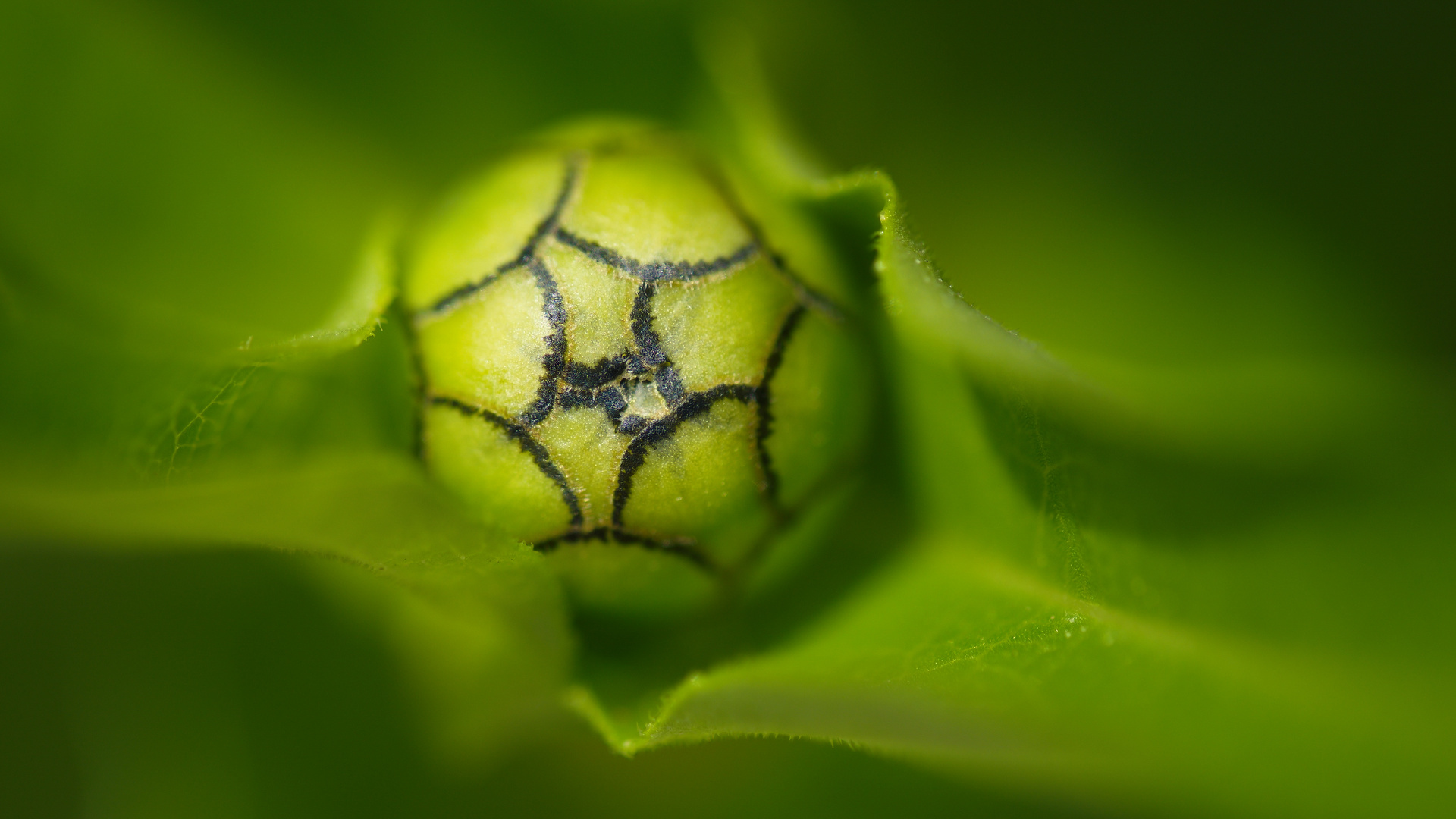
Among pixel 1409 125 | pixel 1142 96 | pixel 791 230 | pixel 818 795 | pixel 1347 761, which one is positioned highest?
pixel 1409 125

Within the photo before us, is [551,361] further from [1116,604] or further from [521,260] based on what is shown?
[1116,604]

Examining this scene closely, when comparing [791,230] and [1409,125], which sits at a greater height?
[1409,125]

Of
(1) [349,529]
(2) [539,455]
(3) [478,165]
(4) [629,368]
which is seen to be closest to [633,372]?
(4) [629,368]

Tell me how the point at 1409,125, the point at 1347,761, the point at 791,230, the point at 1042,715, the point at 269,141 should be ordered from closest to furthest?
1. the point at 1042,715
2. the point at 791,230
3. the point at 1347,761
4. the point at 269,141
5. the point at 1409,125

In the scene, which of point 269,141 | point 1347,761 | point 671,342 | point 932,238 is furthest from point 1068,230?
point 269,141

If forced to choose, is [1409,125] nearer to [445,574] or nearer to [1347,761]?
[1347,761]

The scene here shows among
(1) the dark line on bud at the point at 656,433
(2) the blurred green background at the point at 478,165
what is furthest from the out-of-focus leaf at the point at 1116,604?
(1) the dark line on bud at the point at 656,433
